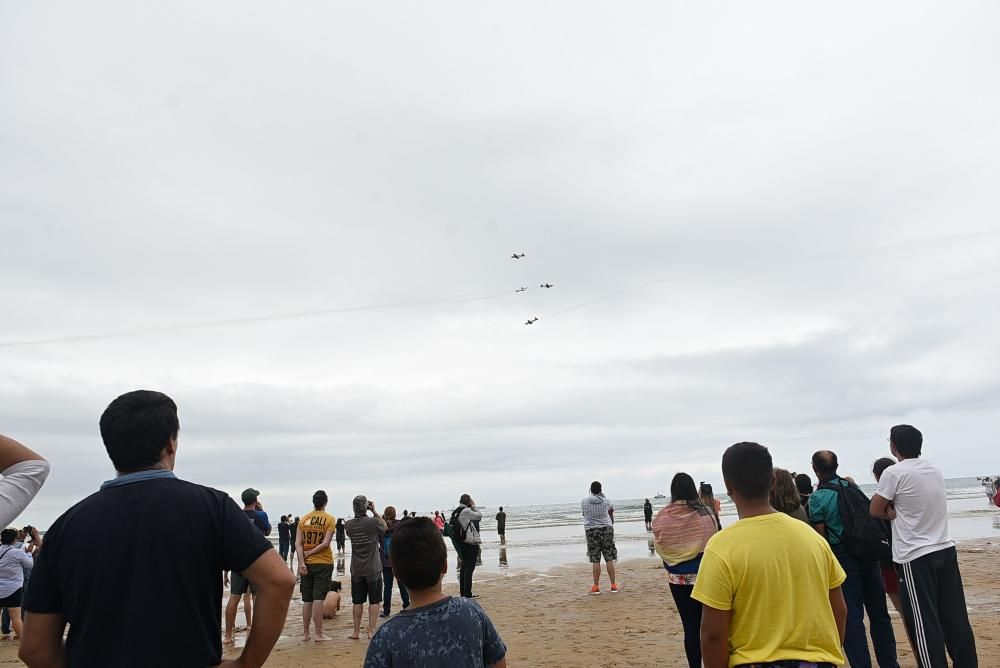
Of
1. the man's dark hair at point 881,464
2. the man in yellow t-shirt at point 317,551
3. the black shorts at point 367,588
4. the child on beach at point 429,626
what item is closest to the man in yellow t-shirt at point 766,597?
the child on beach at point 429,626

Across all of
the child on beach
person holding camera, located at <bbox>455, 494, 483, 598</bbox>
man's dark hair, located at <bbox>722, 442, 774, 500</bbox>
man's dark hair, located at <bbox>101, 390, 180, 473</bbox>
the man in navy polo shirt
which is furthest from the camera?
person holding camera, located at <bbox>455, 494, 483, 598</bbox>

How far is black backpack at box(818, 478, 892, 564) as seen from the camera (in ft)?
19.4

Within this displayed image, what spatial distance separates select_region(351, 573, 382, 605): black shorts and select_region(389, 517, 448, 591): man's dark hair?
741 centimetres

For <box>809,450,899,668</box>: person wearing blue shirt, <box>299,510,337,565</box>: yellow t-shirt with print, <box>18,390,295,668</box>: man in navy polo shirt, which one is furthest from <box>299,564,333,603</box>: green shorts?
<box>18,390,295,668</box>: man in navy polo shirt

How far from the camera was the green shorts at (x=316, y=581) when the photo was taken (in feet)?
32.6

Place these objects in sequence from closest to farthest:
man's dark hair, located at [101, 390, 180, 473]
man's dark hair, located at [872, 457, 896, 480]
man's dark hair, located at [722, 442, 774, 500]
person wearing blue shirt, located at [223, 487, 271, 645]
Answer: man's dark hair, located at [101, 390, 180, 473], man's dark hair, located at [722, 442, 774, 500], man's dark hair, located at [872, 457, 896, 480], person wearing blue shirt, located at [223, 487, 271, 645]

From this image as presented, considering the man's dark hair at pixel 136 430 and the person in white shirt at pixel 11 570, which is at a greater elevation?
the man's dark hair at pixel 136 430

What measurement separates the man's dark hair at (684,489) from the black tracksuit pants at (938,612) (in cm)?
165

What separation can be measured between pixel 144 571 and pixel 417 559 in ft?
3.42

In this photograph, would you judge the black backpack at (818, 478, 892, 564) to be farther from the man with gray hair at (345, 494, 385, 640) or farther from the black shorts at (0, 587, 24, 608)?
the black shorts at (0, 587, 24, 608)

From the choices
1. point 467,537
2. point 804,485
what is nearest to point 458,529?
point 467,537

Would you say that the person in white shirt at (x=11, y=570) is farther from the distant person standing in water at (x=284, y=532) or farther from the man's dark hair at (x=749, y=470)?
the distant person standing in water at (x=284, y=532)

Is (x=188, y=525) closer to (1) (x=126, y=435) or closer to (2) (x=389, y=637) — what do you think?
(1) (x=126, y=435)

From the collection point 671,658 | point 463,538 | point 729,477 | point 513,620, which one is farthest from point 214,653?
point 463,538
